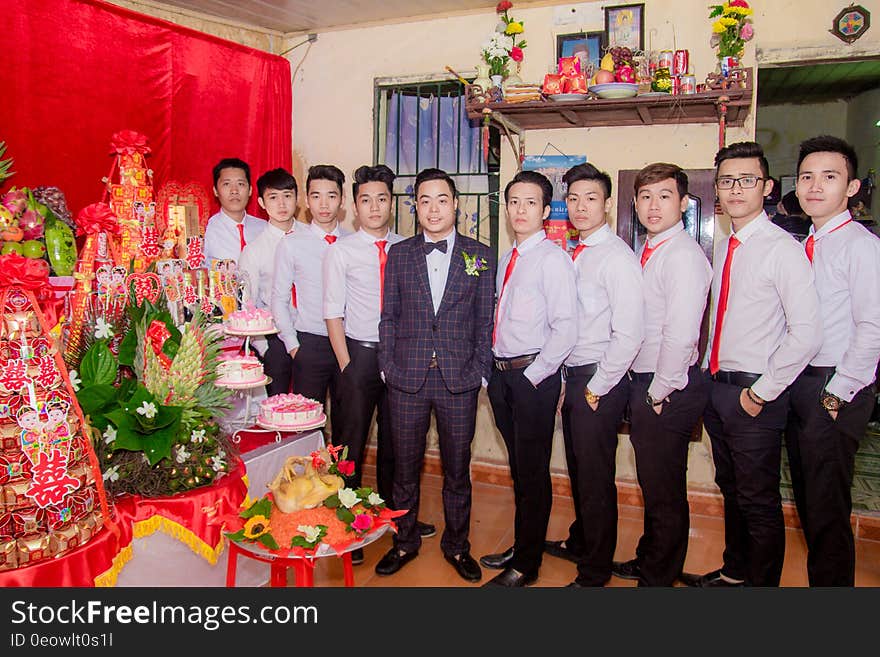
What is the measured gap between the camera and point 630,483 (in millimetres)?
4242

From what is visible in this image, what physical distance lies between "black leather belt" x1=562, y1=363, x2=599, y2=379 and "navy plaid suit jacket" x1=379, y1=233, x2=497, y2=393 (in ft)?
1.14

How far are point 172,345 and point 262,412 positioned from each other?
0.54 m

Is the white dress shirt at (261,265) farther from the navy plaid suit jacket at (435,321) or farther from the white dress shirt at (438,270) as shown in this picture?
the white dress shirt at (438,270)

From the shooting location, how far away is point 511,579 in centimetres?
311

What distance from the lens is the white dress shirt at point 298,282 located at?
12.1ft

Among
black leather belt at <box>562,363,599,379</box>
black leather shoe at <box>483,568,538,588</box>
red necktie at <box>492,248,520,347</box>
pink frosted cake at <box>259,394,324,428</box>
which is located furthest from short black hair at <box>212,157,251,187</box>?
black leather shoe at <box>483,568,538,588</box>

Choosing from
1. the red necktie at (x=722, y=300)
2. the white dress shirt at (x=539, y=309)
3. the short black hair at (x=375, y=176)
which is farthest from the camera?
the short black hair at (x=375, y=176)

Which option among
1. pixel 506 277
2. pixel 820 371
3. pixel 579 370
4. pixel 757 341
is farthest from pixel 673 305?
pixel 506 277

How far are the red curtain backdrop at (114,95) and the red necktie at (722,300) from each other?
9.83ft

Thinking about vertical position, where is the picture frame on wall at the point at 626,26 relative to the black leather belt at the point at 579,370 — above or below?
above

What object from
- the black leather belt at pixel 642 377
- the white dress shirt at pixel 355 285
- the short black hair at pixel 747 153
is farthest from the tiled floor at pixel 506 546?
the short black hair at pixel 747 153

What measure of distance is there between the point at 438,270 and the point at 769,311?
53.0 inches
